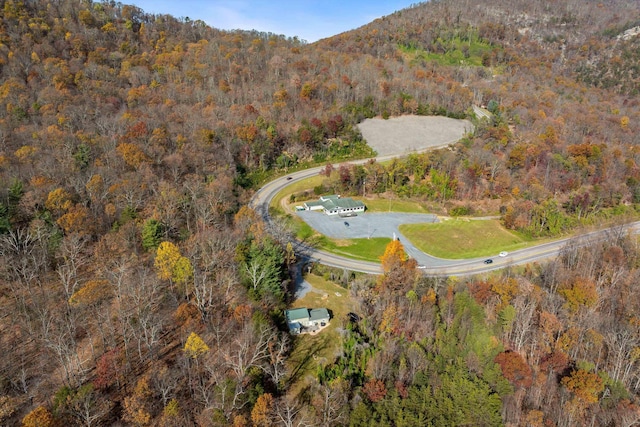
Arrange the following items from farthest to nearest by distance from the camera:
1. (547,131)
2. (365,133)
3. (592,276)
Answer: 1. (365,133)
2. (547,131)
3. (592,276)

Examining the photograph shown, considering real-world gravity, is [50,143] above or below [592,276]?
above

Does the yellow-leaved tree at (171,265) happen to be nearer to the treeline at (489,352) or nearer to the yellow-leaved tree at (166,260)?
the yellow-leaved tree at (166,260)

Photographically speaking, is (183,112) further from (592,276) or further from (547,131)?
(547,131)

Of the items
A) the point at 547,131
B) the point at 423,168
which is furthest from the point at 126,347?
the point at 547,131

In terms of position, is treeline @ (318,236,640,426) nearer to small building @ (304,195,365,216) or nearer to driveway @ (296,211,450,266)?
driveway @ (296,211,450,266)

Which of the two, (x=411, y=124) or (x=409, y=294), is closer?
(x=409, y=294)

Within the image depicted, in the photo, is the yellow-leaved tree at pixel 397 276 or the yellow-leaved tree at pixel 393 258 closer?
the yellow-leaved tree at pixel 397 276

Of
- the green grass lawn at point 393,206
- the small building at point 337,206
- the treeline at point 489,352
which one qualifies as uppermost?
the small building at point 337,206

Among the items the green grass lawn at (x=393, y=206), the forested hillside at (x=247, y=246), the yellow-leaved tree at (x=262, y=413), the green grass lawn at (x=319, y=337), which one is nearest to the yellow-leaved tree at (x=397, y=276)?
the forested hillside at (x=247, y=246)
